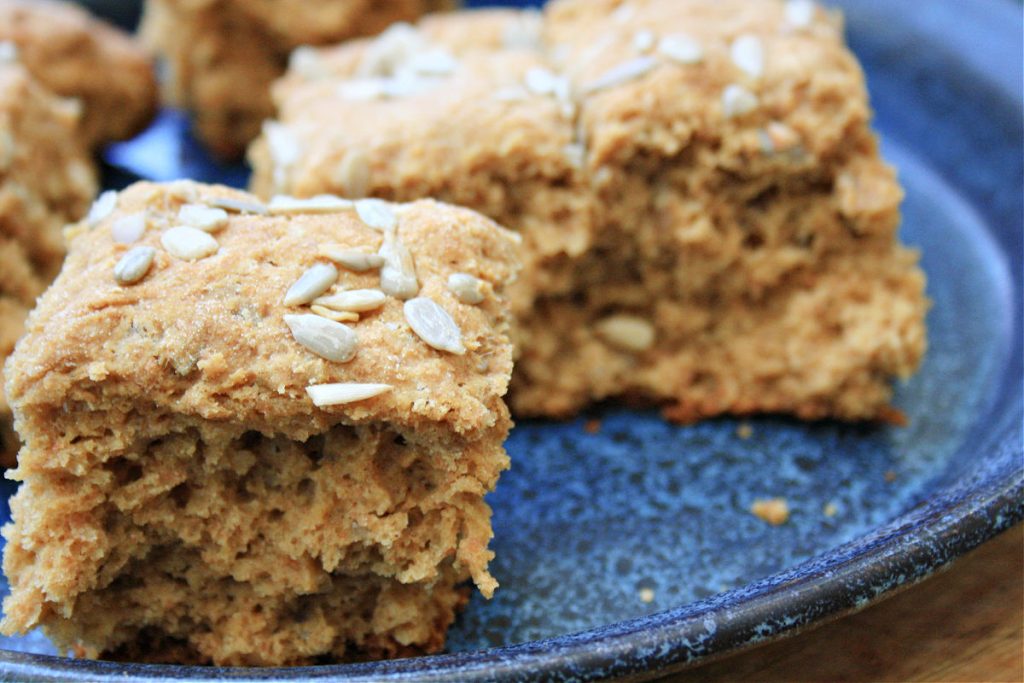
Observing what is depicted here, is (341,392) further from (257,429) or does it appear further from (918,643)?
(918,643)

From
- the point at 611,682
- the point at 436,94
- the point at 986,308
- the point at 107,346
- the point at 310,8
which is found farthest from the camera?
the point at 310,8

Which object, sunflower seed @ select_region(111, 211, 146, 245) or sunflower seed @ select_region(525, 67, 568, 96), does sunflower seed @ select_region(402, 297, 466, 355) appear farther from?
sunflower seed @ select_region(525, 67, 568, 96)

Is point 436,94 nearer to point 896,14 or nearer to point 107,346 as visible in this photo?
point 107,346

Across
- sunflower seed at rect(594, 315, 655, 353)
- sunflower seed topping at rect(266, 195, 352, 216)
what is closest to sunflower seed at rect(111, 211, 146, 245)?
sunflower seed topping at rect(266, 195, 352, 216)

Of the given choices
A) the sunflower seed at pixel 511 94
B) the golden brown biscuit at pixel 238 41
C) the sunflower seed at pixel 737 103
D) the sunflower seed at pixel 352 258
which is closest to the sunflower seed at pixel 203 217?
the sunflower seed at pixel 352 258

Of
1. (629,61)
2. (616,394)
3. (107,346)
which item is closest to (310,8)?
(629,61)

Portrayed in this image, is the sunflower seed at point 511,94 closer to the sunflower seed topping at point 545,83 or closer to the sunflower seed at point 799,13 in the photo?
the sunflower seed topping at point 545,83
